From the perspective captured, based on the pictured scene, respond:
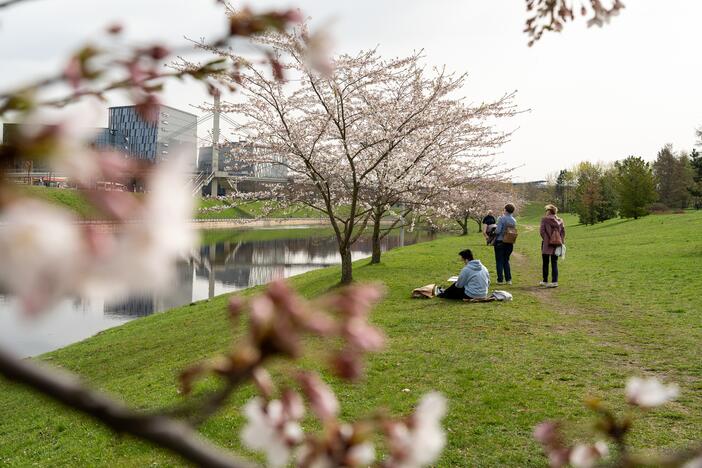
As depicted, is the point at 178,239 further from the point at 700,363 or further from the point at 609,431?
the point at 700,363

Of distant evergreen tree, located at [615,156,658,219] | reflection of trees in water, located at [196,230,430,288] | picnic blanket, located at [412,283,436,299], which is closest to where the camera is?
picnic blanket, located at [412,283,436,299]

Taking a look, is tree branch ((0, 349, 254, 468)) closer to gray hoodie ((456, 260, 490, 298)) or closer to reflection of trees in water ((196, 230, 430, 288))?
gray hoodie ((456, 260, 490, 298))

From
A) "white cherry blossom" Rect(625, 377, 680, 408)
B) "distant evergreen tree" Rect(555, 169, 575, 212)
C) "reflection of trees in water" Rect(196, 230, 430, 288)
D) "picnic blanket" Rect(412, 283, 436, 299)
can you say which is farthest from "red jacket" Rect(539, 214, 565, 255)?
"distant evergreen tree" Rect(555, 169, 575, 212)

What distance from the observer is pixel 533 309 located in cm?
1031

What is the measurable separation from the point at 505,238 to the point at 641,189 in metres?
34.6

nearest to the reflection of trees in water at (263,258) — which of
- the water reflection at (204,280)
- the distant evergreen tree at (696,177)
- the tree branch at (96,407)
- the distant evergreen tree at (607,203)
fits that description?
the water reflection at (204,280)

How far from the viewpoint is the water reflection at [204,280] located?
46.8 ft

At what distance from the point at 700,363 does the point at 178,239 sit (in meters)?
7.79

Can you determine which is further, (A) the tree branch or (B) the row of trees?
(B) the row of trees

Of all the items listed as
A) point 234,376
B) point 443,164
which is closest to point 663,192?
point 443,164

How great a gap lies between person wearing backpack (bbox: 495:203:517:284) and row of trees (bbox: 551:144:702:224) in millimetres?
22868

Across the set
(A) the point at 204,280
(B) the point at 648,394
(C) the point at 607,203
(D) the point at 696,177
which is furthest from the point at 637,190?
(B) the point at 648,394

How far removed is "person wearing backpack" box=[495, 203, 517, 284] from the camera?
1281cm

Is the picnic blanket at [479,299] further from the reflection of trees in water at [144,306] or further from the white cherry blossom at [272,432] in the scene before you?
the white cherry blossom at [272,432]
